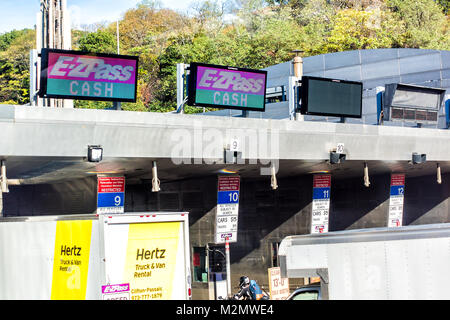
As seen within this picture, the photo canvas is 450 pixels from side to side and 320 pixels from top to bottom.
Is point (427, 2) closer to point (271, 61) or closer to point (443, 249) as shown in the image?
point (271, 61)

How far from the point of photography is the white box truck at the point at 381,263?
34.7ft

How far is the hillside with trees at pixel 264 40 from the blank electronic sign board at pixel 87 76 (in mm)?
47678

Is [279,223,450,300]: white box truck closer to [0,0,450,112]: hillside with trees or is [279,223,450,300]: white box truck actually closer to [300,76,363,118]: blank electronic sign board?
[300,76,363,118]: blank electronic sign board

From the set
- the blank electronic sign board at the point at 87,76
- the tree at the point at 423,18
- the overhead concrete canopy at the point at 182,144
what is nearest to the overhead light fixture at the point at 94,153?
the overhead concrete canopy at the point at 182,144

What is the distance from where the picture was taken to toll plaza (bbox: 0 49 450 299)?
16.4 metres

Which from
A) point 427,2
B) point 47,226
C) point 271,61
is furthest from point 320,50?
point 47,226

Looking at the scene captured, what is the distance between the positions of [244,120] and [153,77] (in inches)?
2484

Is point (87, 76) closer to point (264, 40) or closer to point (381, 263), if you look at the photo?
point (381, 263)

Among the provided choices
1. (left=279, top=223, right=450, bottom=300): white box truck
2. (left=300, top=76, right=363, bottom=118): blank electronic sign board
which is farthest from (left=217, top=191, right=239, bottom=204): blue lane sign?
(left=279, top=223, right=450, bottom=300): white box truck

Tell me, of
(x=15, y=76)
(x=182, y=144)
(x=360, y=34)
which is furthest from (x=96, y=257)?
(x=15, y=76)

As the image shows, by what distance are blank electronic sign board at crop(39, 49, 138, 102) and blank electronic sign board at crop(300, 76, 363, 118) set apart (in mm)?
6545

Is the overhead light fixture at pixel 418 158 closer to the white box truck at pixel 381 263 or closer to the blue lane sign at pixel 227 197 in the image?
the blue lane sign at pixel 227 197

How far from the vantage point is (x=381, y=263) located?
10961mm

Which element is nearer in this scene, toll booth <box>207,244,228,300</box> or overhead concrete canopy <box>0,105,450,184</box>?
overhead concrete canopy <box>0,105,450,184</box>
